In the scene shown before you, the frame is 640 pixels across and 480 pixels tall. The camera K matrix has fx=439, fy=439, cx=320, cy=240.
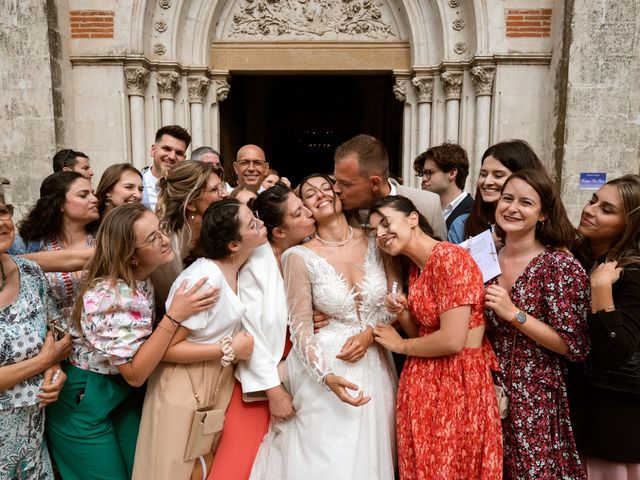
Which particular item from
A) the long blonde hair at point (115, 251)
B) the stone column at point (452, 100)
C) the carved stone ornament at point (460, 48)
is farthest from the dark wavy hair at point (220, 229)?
the carved stone ornament at point (460, 48)

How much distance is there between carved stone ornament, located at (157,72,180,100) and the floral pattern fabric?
16.1 feet

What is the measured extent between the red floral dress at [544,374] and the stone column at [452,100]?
483 centimetres

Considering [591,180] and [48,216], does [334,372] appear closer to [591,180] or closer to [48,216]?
[48,216]

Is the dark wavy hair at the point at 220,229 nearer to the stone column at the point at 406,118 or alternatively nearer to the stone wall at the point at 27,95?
→ the stone wall at the point at 27,95

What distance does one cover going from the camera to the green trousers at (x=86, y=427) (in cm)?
200

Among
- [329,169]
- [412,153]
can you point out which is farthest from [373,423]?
[329,169]

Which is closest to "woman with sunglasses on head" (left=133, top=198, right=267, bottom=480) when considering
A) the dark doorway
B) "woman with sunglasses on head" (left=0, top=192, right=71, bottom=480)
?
"woman with sunglasses on head" (left=0, top=192, right=71, bottom=480)

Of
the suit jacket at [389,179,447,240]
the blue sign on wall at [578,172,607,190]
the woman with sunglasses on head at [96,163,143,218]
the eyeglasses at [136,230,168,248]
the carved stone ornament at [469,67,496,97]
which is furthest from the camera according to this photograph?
the carved stone ornament at [469,67,496,97]

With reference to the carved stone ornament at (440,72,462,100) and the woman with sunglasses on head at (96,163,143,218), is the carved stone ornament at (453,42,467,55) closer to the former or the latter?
the carved stone ornament at (440,72,462,100)

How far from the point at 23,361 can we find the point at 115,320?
42 cm

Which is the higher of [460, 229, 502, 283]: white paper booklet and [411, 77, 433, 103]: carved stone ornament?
[411, 77, 433, 103]: carved stone ornament

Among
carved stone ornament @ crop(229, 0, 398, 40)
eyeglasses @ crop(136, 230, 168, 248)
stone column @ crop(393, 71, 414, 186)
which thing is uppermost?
carved stone ornament @ crop(229, 0, 398, 40)

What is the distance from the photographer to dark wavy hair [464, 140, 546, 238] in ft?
7.94

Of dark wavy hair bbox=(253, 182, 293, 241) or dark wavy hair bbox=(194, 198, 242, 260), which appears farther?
dark wavy hair bbox=(253, 182, 293, 241)
